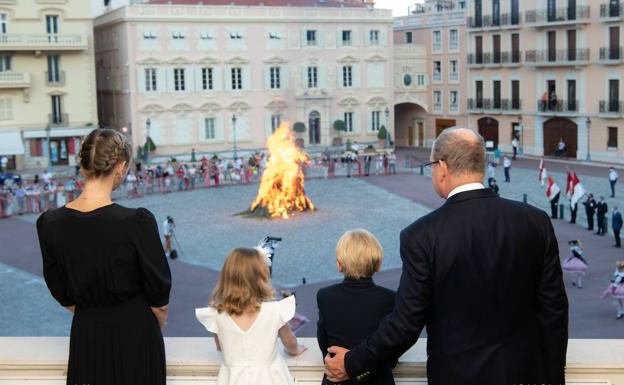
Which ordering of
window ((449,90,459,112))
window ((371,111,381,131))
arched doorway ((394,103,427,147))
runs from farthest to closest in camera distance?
1. arched doorway ((394,103,427,147))
2. window ((449,90,459,112))
3. window ((371,111,381,131))

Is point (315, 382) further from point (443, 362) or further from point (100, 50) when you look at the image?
point (100, 50)

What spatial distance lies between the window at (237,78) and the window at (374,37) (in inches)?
348

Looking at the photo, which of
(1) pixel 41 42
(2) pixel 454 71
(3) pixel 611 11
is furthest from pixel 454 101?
(1) pixel 41 42

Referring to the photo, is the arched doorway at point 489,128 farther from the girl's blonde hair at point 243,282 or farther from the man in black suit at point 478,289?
the man in black suit at point 478,289

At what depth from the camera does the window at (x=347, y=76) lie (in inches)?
2175

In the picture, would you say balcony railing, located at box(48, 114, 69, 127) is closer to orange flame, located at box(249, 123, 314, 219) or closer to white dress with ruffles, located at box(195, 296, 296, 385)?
orange flame, located at box(249, 123, 314, 219)

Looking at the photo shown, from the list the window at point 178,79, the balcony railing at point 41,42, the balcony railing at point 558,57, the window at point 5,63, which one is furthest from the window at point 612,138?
the window at point 5,63

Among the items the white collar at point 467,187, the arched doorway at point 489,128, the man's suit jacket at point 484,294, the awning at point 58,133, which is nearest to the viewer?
the man's suit jacket at point 484,294

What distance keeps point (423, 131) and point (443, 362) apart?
185ft

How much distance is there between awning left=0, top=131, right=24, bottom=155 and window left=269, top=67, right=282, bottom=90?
48.7ft

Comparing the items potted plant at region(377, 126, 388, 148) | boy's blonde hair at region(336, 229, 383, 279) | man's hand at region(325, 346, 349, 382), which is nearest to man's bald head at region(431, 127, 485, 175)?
boy's blonde hair at region(336, 229, 383, 279)

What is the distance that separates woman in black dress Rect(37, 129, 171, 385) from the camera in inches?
181

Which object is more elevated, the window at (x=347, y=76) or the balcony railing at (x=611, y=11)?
the balcony railing at (x=611, y=11)

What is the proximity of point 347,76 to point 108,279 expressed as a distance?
2024 inches
